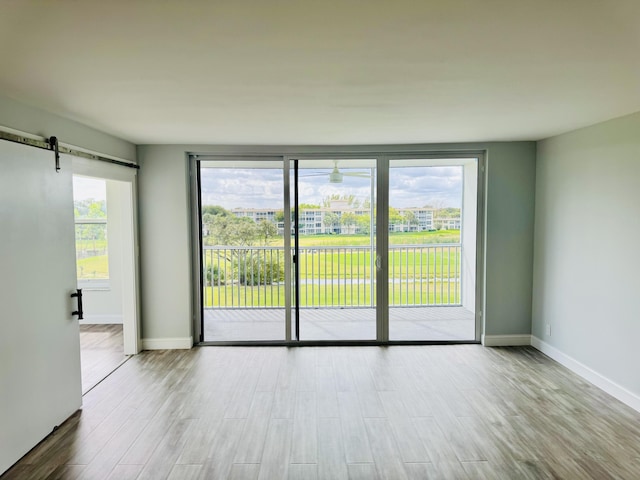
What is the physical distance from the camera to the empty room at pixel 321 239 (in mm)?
1776

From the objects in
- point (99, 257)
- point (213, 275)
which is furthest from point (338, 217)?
point (99, 257)

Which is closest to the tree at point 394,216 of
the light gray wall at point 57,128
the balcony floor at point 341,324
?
the balcony floor at point 341,324

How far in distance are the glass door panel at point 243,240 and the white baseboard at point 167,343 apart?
309 millimetres

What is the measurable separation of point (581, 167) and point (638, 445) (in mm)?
2389

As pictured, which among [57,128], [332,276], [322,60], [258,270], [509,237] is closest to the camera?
[322,60]

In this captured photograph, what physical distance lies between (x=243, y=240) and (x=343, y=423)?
8.71 feet

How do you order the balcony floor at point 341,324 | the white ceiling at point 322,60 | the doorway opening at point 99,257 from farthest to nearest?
the doorway opening at point 99,257, the balcony floor at point 341,324, the white ceiling at point 322,60

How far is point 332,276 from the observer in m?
5.77

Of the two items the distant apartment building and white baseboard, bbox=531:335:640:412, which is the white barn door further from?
white baseboard, bbox=531:335:640:412

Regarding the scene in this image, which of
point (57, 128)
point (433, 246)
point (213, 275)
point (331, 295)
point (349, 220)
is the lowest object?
point (331, 295)

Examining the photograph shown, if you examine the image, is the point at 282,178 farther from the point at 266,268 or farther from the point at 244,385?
the point at 244,385

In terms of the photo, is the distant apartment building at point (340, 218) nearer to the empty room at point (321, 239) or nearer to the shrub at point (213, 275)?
the empty room at point (321, 239)

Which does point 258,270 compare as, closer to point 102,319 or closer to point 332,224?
point 332,224

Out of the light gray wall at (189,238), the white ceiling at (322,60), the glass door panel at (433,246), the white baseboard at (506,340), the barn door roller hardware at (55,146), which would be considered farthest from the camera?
the glass door panel at (433,246)
